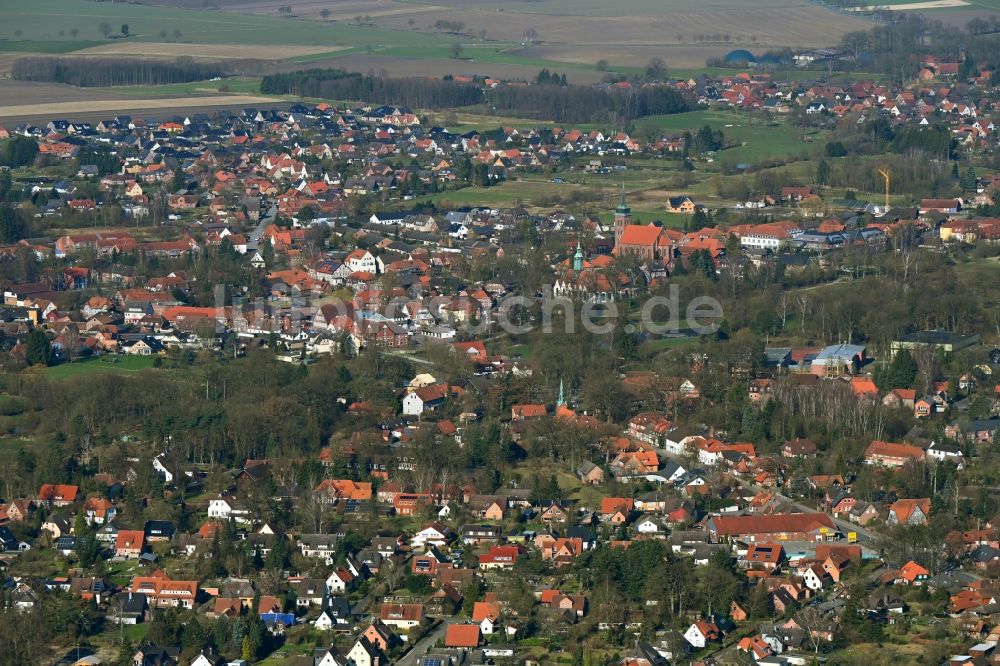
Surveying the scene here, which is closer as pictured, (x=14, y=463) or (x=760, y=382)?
(x=14, y=463)

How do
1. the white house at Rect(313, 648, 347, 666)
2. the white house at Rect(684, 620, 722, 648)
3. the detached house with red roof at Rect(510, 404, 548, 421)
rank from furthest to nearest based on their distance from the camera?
the detached house with red roof at Rect(510, 404, 548, 421) → the white house at Rect(684, 620, 722, 648) → the white house at Rect(313, 648, 347, 666)

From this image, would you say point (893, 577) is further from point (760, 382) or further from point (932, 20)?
point (932, 20)

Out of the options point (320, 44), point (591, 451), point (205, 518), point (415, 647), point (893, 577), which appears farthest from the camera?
point (320, 44)

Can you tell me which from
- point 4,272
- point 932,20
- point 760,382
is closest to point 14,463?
point 760,382

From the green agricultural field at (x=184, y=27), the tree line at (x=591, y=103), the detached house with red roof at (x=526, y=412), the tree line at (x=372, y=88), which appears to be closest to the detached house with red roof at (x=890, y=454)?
the detached house with red roof at (x=526, y=412)

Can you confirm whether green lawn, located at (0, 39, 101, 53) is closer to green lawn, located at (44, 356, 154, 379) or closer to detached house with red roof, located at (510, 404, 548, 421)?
green lawn, located at (44, 356, 154, 379)

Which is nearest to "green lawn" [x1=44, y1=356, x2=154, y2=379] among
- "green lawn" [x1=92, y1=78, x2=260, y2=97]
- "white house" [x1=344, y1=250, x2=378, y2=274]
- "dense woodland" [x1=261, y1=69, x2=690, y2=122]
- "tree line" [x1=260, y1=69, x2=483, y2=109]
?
"white house" [x1=344, y1=250, x2=378, y2=274]
